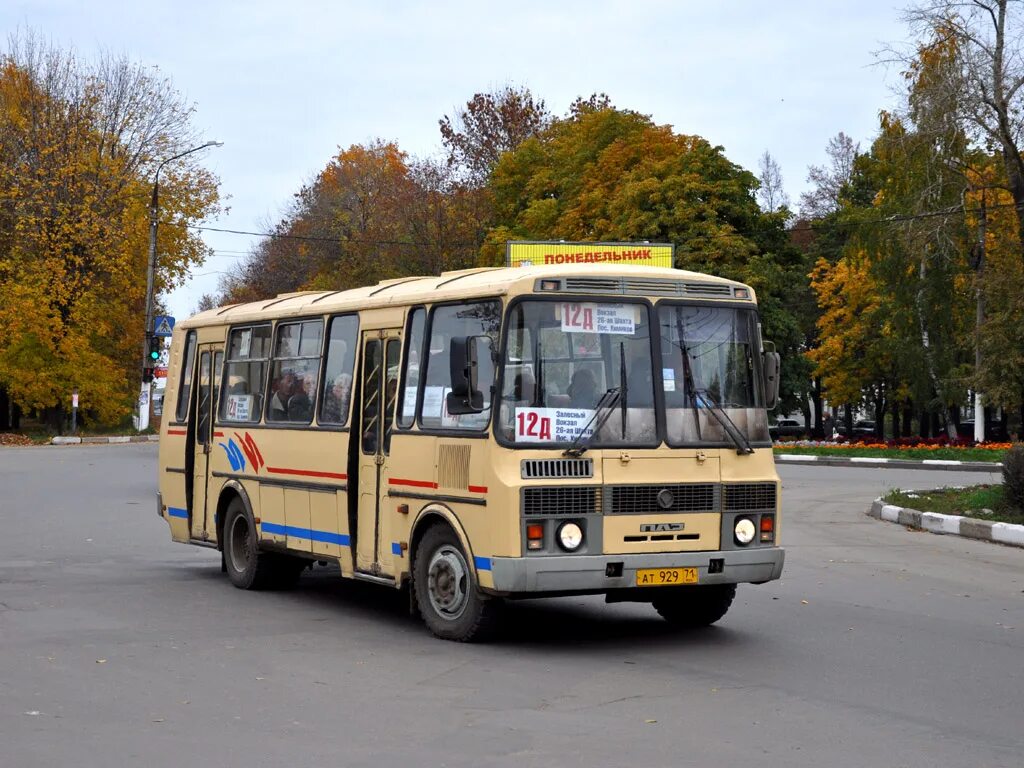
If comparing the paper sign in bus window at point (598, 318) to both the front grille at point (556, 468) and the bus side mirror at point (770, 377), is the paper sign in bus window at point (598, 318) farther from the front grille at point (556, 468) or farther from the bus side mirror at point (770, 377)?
the bus side mirror at point (770, 377)

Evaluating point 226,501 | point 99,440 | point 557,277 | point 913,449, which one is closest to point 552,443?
point 557,277

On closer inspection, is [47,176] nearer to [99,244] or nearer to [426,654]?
[99,244]

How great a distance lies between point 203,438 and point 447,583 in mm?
5156

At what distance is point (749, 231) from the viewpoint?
2179 inches

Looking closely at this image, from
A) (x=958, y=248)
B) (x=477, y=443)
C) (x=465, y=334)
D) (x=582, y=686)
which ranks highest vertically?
(x=958, y=248)

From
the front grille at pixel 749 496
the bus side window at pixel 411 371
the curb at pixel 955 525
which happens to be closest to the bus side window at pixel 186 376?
the bus side window at pixel 411 371

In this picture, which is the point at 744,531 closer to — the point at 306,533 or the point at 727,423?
the point at 727,423

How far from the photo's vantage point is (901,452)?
41.5 meters

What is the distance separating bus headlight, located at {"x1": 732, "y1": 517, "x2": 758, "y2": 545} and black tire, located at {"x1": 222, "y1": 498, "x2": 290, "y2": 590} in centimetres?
490

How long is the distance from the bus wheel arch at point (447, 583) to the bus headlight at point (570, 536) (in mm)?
677

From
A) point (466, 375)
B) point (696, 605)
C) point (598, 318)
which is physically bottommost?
point (696, 605)

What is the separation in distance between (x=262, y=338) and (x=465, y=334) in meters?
3.90

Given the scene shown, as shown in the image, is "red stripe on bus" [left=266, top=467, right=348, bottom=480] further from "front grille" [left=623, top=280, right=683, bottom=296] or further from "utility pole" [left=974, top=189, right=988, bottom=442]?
"utility pole" [left=974, top=189, right=988, bottom=442]

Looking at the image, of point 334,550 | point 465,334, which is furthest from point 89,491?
point 465,334
